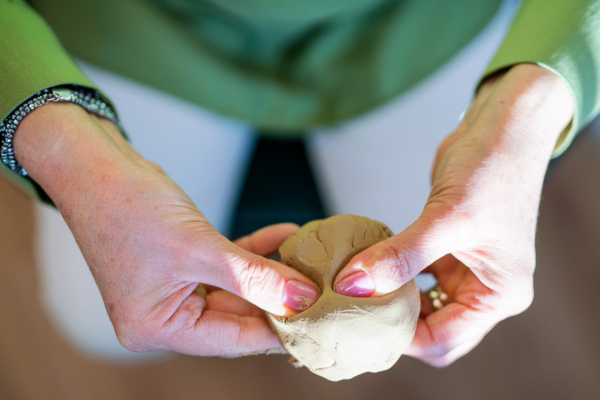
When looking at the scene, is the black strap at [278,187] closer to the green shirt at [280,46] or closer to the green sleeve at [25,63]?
the green shirt at [280,46]

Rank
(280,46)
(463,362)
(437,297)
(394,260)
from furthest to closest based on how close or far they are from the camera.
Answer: (463,362) < (280,46) < (437,297) < (394,260)

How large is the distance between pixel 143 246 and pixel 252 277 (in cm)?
18

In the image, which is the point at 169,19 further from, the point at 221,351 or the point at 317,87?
the point at 221,351

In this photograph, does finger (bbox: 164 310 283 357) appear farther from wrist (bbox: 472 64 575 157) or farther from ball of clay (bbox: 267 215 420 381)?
wrist (bbox: 472 64 575 157)

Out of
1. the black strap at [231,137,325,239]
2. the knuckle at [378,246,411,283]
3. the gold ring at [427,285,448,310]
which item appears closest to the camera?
the knuckle at [378,246,411,283]

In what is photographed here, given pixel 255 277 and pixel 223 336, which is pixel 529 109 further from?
pixel 223 336

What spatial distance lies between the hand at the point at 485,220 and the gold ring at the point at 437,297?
28 millimetres

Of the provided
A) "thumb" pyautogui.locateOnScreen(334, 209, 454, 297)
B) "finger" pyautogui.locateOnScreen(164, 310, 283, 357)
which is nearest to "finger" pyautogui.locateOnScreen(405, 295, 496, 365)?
"thumb" pyautogui.locateOnScreen(334, 209, 454, 297)

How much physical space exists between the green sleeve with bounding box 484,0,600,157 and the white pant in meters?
0.26

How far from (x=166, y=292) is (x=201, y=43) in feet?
2.12

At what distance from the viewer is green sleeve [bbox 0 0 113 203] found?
0.74m

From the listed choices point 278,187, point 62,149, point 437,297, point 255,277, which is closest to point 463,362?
point 437,297

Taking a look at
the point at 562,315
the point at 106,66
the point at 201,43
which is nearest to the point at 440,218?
the point at 201,43

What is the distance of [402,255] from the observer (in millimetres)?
682
